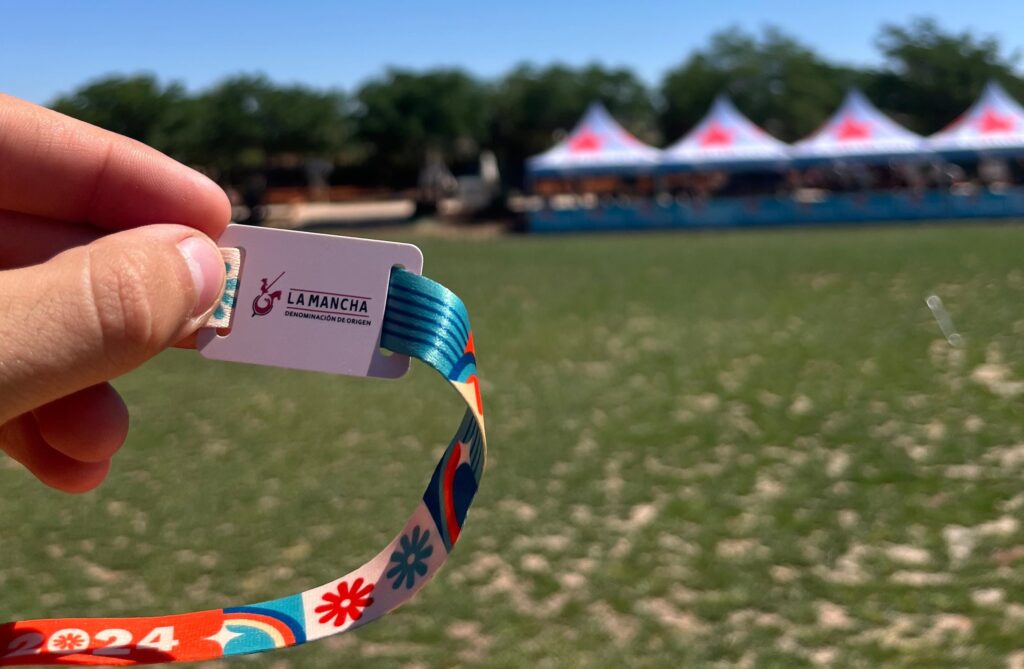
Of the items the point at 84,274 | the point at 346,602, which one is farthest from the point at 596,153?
the point at 84,274

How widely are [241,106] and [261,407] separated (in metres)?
27.4

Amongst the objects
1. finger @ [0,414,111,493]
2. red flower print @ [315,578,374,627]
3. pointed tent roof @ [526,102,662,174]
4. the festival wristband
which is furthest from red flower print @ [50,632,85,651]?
pointed tent roof @ [526,102,662,174]

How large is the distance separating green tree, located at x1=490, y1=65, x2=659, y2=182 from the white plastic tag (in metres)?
34.9

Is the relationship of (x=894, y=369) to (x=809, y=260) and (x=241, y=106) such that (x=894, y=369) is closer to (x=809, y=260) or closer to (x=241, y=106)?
(x=809, y=260)

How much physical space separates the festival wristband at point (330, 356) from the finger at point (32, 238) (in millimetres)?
339

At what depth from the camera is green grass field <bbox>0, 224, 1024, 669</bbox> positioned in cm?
370

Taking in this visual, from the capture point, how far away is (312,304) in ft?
4.89

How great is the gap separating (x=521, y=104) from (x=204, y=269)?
35766 millimetres

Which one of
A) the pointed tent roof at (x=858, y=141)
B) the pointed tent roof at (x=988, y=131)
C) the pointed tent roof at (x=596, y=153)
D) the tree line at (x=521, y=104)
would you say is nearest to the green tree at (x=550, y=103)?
the tree line at (x=521, y=104)

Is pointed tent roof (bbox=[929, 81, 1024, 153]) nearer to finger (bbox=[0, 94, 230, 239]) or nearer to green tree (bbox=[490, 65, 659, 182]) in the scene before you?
green tree (bbox=[490, 65, 659, 182])

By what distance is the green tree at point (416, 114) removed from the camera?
32.3 metres

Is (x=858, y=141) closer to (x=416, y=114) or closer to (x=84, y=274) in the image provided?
(x=416, y=114)

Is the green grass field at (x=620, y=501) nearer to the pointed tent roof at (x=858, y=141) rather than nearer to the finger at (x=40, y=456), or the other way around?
the finger at (x=40, y=456)

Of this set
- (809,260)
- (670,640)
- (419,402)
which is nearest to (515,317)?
(419,402)
